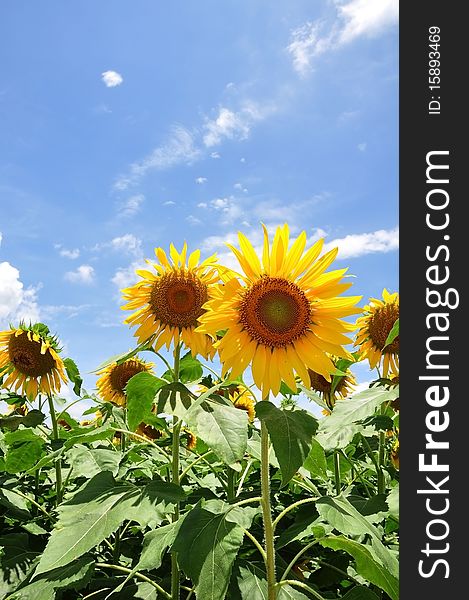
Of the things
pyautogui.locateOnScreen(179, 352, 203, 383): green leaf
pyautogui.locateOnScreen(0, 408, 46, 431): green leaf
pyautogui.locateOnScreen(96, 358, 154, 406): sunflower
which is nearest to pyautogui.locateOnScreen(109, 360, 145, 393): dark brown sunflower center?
pyautogui.locateOnScreen(96, 358, 154, 406): sunflower

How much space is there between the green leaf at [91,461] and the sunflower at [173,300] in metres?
0.61

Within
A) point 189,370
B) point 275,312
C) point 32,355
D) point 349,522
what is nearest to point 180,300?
point 189,370

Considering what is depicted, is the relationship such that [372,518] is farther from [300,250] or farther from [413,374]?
[300,250]

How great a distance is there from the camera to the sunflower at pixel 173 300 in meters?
3.16

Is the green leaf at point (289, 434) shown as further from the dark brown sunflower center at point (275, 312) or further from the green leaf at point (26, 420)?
the green leaf at point (26, 420)

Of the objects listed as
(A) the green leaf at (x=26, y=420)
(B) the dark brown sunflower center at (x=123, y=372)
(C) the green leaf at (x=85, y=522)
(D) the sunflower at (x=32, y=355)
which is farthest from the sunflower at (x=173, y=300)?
(B) the dark brown sunflower center at (x=123, y=372)

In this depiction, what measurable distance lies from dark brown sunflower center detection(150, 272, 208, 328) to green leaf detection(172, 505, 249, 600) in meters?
1.20

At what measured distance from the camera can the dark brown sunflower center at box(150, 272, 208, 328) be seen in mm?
3148

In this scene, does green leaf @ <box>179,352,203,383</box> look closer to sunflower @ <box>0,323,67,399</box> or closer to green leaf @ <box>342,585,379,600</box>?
green leaf @ <box>342,585,379,600</box>

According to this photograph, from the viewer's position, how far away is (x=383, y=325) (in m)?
3.91

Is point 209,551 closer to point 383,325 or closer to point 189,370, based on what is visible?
point 189,370

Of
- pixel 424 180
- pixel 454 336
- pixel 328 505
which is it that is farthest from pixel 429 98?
pixel 328 505

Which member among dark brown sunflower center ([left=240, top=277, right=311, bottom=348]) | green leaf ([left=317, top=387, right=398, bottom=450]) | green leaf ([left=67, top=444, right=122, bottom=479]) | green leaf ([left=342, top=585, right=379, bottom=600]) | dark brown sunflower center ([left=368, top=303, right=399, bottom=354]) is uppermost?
dark brown sunflower center ([left=368, top=303, right=399, bottom=354])

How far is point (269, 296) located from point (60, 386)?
2.89 m
